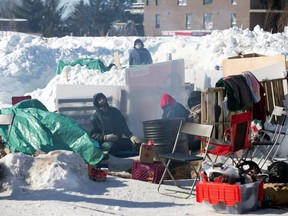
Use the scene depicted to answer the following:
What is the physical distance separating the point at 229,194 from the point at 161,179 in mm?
1562

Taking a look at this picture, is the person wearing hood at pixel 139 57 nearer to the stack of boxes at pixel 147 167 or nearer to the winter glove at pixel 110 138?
the winter glove at pixel 110 138

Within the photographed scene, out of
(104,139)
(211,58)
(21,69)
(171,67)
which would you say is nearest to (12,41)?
(21,69)

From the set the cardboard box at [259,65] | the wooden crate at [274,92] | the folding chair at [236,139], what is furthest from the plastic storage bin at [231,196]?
the cardboard box at [259,65]

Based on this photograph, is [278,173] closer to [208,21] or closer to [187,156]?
[187,156]

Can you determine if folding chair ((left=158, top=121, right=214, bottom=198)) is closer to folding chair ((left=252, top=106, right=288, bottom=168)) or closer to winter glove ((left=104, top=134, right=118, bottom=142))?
folding chair ((left=252, top=106, right=288, bottom=168))

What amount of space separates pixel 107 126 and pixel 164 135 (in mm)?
1476

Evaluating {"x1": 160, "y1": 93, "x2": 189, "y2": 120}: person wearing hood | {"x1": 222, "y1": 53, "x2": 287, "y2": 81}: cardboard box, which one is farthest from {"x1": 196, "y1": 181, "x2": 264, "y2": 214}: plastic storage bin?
{"x1": 222, "y1": 53, "x2": 287, "y2": 81}: cardboard box

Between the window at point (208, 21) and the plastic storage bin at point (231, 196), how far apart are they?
54846 mm

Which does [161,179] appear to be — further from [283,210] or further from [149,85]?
[149,85]

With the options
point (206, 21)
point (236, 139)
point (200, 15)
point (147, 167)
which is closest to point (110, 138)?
point (147, 167)

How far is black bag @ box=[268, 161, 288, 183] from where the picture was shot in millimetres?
9641

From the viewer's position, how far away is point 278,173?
9.66m

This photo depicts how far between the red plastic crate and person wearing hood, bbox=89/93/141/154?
7.52ft

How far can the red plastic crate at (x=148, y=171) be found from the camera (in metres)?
10.8
